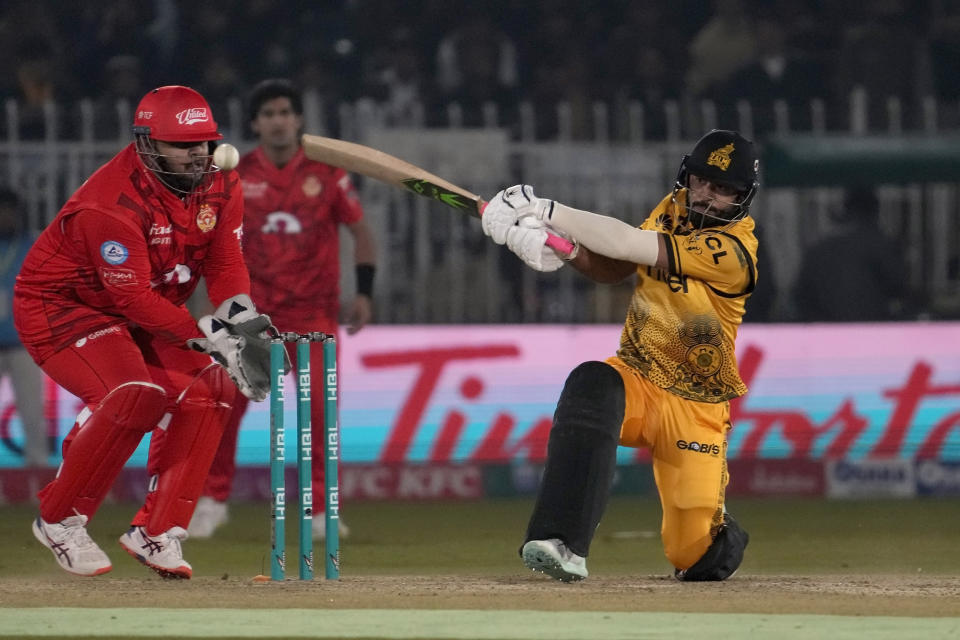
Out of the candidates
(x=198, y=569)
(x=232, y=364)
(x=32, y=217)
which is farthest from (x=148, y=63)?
(x=232, y=364)

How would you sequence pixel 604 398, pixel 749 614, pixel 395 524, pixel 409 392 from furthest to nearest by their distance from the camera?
pixel 409 392 < pixel 395 524 < pixel 604 398 < pixel 749 614

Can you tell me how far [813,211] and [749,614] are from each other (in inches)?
231

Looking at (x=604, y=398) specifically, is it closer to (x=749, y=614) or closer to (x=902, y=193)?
(x=749, y=614)

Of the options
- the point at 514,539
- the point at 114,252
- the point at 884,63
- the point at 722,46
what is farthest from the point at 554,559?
the point at 722,46

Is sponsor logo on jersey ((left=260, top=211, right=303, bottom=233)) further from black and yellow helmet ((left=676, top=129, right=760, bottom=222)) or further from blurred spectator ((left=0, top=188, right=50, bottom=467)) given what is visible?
black and yellow helmet ((left=676, top=129, right=760, bottom=222))

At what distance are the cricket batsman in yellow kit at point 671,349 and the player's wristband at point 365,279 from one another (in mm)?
2381

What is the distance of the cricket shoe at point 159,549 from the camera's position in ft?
20.6

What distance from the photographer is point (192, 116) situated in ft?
20.5

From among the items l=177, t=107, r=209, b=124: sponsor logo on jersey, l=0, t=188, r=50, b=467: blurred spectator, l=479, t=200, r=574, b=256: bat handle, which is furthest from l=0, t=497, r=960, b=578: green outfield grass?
l=177, t=107, r=209, b=124: sponsor logo on jersey

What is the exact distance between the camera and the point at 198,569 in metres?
7.31

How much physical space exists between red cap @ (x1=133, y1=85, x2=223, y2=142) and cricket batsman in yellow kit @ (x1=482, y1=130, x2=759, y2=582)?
3.46 ft

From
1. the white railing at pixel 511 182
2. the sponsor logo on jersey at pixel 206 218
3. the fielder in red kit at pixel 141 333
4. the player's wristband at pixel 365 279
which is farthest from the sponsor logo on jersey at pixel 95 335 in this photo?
the white railing at pixel 511 182

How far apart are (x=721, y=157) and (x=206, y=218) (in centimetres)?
182

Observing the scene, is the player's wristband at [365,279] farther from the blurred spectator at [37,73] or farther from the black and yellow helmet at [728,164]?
the blurred spectator at [37,73]
